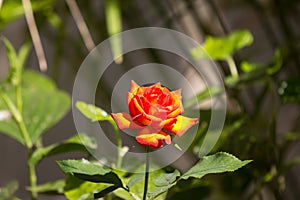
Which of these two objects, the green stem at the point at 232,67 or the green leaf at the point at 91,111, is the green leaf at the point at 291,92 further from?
the green leaf at the point at 91,111

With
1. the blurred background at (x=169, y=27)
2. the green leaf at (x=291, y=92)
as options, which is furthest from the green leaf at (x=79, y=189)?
the blurred background at (x=169, y=27)

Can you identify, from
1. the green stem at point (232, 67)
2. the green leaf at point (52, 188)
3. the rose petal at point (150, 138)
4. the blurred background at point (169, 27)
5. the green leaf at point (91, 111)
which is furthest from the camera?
the blurred background at point (169, 27)

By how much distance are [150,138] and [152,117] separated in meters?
0.02

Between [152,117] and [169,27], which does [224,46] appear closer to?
[152,117]

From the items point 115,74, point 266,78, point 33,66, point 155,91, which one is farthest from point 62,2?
point 155,91

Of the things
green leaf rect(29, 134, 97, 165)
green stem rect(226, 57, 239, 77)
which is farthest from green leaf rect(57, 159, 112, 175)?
green stem rect(226, 57, 239, 77)

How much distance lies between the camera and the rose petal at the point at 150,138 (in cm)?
42

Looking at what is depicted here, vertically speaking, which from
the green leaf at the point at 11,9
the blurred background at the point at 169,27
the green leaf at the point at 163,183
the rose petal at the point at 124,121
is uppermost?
the green leaf at the point at 11,9

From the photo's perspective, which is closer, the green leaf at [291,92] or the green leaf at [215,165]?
the green leaf at [215,165]

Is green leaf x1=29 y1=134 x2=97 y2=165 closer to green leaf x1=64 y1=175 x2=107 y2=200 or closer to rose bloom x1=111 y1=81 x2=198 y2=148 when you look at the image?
green leaf x1=64 y1=175 x2=107 y2=200

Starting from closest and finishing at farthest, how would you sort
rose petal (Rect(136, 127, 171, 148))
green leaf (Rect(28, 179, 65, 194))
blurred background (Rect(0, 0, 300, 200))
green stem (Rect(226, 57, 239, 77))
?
rose petal (Rect(136, 127, 171, 148)) → green leaf (Rect(28, 179, 65, 194)) → green stem (Rect(226, 57, 239, 77)) → blurred background (Rect(0, 0, 300, 200))

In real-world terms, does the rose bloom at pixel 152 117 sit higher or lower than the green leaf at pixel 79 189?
higher

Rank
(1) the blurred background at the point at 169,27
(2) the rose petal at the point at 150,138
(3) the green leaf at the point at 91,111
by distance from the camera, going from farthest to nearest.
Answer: (1) the blurred background at the point at 169,27 < (3) the green leaf at the point at 91,111 < (2) the rose petal at the point at 150,138

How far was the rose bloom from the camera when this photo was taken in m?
0.43
